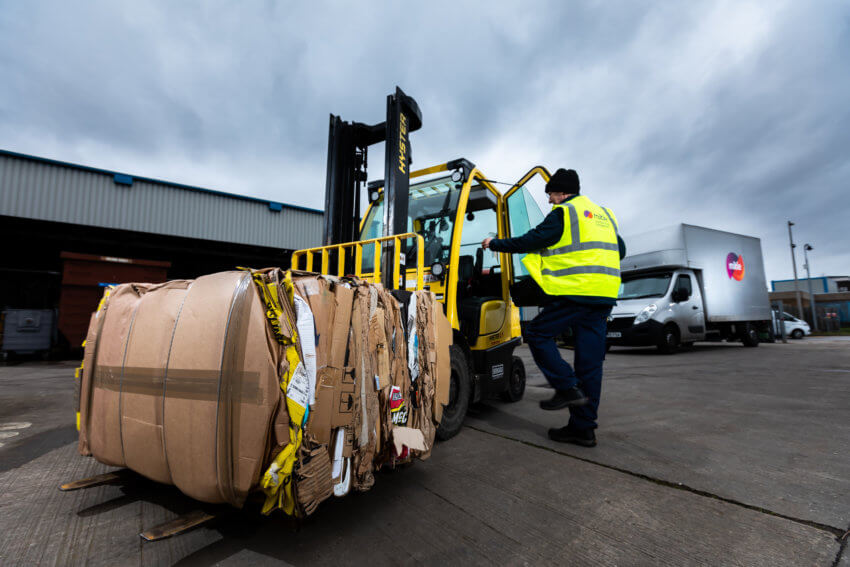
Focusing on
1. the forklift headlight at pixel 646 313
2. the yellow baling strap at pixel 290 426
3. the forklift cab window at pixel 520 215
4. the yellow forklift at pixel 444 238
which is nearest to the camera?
the yellow baling strap at pixel 290 426

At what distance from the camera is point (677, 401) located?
410 centimetres

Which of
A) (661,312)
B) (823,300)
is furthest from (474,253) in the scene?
(823,300)

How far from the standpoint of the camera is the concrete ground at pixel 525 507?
1.48 meters

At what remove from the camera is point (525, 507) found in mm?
1843

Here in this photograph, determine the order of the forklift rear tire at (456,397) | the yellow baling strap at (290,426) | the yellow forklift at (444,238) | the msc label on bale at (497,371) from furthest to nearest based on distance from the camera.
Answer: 1. the msc label on bale at (497,371)
2. the yellow forklift at (444,238)
3. the forklift rear tire at (456,397)
4. the yellow baling strap at (290,426)

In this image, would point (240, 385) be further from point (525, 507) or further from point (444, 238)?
point (444, 238)

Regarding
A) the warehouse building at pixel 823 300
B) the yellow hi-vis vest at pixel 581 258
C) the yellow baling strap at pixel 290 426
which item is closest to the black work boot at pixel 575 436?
the yellow hi-vis vest at pixel 581 258

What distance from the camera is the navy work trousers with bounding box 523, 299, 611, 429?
8.94ft

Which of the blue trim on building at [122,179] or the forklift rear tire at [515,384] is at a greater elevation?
the blue trim on building at [122,179]

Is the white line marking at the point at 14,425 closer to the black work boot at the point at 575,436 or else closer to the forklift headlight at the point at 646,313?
the black work boot at the point at 575,436

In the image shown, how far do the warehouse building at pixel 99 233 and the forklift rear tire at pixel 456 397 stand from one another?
320 inches

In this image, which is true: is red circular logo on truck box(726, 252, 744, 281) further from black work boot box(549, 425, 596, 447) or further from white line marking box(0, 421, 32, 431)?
white line marking box(0, 421, 32, 431)

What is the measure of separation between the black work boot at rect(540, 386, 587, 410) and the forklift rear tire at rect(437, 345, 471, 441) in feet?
2.18

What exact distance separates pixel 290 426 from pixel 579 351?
213cm
